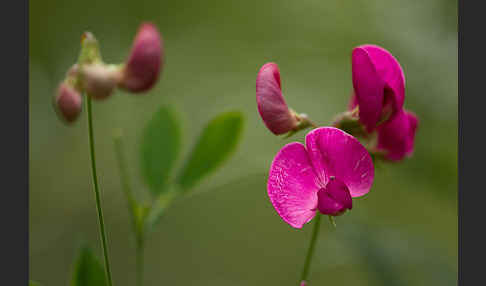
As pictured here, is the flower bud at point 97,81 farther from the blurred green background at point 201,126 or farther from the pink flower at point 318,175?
the blurred green background at point 201,126

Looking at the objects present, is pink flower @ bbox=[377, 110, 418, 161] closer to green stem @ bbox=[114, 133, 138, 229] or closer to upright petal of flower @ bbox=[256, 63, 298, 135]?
upright petal of flower @ bbox=[256, 63, 298, 135]

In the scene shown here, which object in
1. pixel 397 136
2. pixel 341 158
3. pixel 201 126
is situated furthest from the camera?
pixel 201 126

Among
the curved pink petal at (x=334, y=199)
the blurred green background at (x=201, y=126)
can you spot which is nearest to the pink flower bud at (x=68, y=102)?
the curved pink petal at (x=334, y=199)

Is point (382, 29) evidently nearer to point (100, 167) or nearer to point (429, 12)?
point (429, 12)

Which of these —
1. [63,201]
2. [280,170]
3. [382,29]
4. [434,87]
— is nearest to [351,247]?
[280,170]

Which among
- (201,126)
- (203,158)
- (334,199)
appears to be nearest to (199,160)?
(203,158)

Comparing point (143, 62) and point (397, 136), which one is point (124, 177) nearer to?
point (143, 62)

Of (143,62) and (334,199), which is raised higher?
(143,62)
